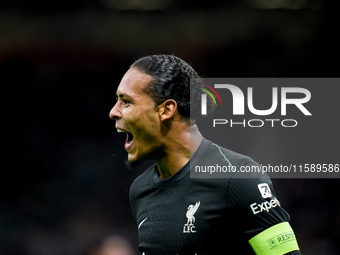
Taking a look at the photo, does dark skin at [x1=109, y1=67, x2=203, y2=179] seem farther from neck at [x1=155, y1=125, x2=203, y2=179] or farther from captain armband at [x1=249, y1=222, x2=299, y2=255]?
captain armband at [x1=249, y1=222, x2=299, y2=255]

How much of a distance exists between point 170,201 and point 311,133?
14.6 ft

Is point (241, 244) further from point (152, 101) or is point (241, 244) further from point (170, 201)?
point (152, 101)

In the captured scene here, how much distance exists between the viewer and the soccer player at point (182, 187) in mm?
2016

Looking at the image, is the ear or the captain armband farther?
the ear

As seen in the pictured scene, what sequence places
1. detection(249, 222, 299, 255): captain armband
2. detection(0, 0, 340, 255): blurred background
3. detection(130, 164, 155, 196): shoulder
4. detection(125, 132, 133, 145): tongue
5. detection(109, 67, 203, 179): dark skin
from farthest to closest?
1. detection(0, 0, 340, 255): blurred background
2. detection(130, 164, 155, 196): shoulder
3. detection(125, 132, 133, 145): tongue
4. detection(109, 67, 203, 179): dark skin
5. detection(249, 222, 299, 255): captain armband

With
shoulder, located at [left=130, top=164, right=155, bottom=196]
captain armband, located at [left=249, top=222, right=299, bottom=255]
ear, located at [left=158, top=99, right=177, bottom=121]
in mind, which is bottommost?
shoulder, located at [left=130, top=164, right=155, bottom=196]

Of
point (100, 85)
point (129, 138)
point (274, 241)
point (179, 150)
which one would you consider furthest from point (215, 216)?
point (100, 85)

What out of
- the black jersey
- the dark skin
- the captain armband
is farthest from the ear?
the captain armband

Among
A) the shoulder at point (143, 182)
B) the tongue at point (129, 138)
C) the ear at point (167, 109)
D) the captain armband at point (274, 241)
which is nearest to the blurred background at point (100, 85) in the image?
the shoulder at point (143, 182)

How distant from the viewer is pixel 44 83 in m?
7.07

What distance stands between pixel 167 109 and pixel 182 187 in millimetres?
433

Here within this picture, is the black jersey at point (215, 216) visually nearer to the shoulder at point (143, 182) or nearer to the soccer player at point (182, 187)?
the soccer player at point (182, 187)

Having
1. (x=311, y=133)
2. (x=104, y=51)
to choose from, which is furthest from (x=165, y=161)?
(x=104, y=51)

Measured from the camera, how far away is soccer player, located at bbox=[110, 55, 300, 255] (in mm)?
2016
